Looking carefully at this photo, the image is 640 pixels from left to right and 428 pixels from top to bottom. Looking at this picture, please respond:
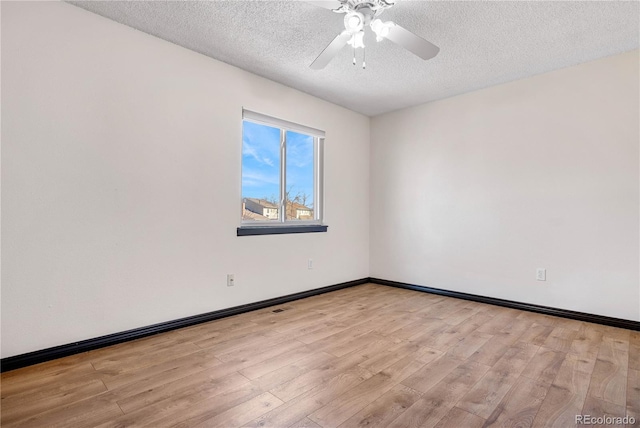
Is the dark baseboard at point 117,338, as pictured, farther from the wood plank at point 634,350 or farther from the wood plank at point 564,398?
the wood plank at point 634,350

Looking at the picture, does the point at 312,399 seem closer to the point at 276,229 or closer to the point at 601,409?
the point at 601,409

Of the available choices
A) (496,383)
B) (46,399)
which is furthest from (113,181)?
(496,383)

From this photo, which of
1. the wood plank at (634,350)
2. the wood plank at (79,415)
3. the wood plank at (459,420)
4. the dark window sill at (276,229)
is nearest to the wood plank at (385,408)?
the wood plank at (459,420)

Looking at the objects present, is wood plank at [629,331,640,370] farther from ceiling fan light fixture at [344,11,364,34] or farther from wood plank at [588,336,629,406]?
ceiling fan light fixture at [344,11,364,34]

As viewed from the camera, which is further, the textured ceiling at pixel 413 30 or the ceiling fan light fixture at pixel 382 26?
the textured ceiling at pixel 413 30

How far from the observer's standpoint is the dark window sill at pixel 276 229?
3.12 m

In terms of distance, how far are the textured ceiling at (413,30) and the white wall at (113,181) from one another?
0.27 m

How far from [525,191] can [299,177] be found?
7.99 feet

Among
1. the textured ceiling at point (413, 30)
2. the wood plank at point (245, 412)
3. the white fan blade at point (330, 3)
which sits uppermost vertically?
the textured ceiling at point (413, 30)

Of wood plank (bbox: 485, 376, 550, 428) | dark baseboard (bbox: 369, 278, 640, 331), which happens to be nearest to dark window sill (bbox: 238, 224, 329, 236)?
dark baseboard (bbox: 369, 278, 640, 331)

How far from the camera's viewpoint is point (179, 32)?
8.13ft

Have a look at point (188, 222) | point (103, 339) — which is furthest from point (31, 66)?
point (103, 339)

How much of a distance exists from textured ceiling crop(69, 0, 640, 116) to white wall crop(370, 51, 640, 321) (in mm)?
334

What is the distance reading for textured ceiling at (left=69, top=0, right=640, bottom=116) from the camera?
2.16m
